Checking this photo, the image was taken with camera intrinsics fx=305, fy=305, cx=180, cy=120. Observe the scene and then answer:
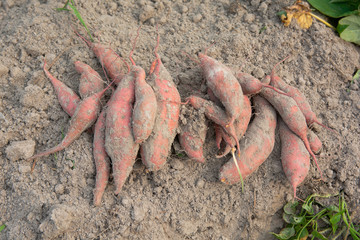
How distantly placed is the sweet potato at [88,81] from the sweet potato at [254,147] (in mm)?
901

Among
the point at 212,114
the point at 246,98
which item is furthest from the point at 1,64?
the point at 246,98

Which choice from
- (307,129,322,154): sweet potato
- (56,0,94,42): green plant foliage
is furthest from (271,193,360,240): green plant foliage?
(56,0,94,42): green plant foliage

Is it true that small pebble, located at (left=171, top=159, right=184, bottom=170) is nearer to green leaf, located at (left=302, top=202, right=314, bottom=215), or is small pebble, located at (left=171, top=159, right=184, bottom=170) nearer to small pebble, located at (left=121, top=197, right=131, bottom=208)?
small pebble, located at (left=121, top=197, right=131, bottom=208)

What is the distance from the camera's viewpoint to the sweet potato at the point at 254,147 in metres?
1.76

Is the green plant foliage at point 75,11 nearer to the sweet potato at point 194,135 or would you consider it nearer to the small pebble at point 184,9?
the small pebble at point 184,9

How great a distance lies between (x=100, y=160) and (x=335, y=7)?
2.10 metres

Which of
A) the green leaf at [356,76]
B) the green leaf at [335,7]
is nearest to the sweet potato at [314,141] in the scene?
the green leaf at [356,76]

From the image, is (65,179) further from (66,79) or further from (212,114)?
(212,114)

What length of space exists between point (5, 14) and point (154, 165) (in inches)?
63.8

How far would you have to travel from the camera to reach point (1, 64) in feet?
6.30

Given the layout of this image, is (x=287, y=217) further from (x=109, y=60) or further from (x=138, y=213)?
(x=109, y=60)

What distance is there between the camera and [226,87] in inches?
67.7

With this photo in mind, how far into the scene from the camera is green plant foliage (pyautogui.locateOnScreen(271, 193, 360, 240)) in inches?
71.4

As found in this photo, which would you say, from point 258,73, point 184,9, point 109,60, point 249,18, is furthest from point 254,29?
point 109,60
